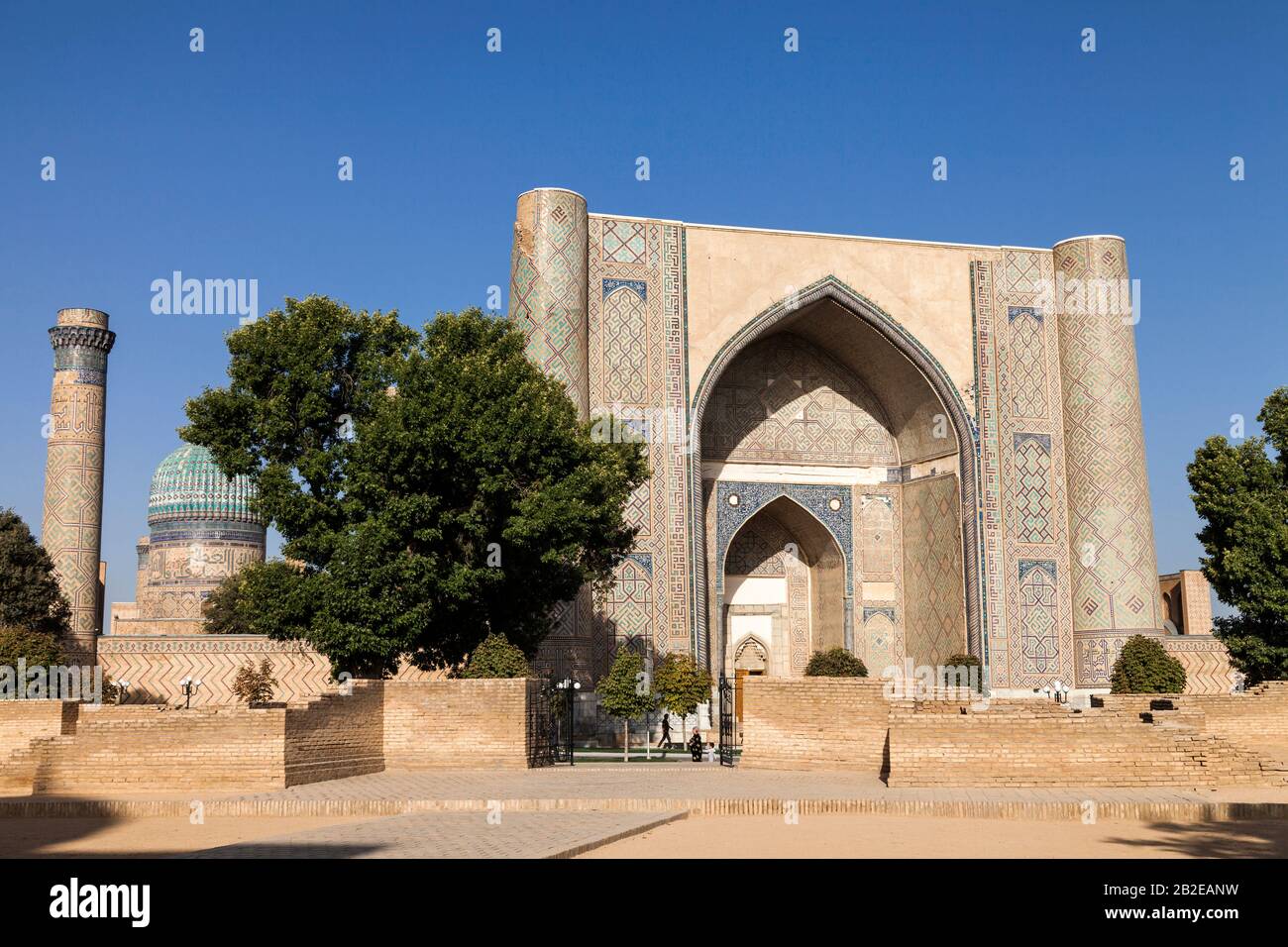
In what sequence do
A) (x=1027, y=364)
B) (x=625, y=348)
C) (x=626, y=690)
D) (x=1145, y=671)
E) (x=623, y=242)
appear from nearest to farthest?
(x=626, y=690) → (x=1145, y=671) → (x=625, y=348) → (x=623, y=242) → (x=1027, y=364)

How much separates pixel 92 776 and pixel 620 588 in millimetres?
10310

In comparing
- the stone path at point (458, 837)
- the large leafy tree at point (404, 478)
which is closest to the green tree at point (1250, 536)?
the large leafy tree at point (404, 478)

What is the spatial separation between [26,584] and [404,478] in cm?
1176

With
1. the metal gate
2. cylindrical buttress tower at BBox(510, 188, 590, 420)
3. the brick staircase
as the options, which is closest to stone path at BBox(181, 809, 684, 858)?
the brick staircase

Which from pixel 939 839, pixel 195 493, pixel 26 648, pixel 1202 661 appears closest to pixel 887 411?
pixel 1202 661

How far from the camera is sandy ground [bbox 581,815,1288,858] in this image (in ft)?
21.6

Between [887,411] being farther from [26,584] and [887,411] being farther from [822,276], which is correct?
[26,584]

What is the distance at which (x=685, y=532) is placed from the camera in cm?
2005

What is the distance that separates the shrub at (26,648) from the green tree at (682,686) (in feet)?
26.8

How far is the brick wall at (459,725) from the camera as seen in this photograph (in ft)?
39.0

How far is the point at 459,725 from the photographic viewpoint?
1194cm

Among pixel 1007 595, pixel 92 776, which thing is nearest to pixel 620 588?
pixel 1007 595

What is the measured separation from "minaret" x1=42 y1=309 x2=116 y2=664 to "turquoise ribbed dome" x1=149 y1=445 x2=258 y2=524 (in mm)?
11561
